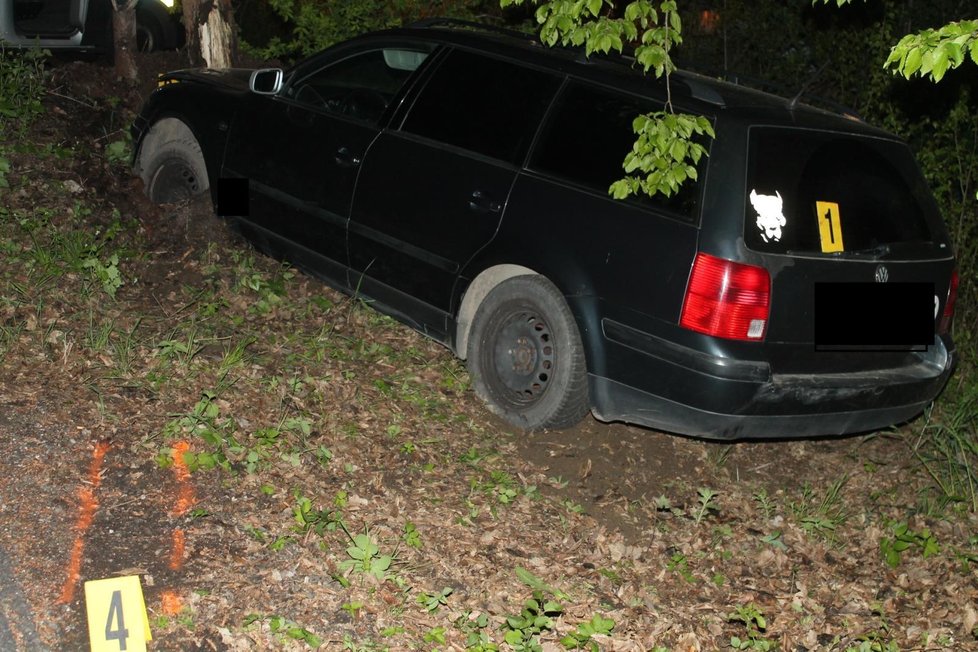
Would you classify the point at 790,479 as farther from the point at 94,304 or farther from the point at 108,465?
the point at 94,304

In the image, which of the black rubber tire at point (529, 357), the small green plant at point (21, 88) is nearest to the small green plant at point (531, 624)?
the black rubber tire at point (529, 357)

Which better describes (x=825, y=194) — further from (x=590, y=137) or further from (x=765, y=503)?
(x=765, y=503)

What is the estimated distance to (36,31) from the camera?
9.88 m

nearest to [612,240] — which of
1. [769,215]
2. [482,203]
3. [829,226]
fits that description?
[769,215]

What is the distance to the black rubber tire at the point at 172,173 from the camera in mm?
7477

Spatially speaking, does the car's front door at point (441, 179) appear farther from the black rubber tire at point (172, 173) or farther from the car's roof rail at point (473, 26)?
the black rubber tire at point (172, 173)

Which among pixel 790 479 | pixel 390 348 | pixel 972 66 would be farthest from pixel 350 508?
pixel 972 66

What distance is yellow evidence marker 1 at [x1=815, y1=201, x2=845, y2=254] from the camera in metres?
5.05

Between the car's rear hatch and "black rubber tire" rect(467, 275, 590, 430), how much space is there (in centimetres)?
98

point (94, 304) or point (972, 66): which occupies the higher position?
point (972, 66)

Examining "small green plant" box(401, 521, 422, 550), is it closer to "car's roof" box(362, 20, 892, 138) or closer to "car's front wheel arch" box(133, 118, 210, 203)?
"car's roof" box(362, 20, 892, 138)

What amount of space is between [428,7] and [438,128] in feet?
14.1

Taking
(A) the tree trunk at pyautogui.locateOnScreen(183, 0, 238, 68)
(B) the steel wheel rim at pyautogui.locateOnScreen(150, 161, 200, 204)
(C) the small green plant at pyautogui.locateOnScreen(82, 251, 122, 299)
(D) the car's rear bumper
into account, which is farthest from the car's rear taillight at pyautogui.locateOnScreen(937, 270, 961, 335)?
(A) the tree trunk at pyautogui.locateOnScreen(183, 0, 238, 68)

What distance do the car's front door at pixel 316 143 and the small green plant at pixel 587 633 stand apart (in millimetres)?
2915
